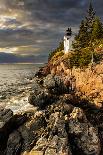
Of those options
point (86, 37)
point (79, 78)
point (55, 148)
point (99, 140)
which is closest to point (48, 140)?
point (55, 148)

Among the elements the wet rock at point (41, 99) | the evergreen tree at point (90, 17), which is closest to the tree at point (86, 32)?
the evergreen tree at point (90, 17)

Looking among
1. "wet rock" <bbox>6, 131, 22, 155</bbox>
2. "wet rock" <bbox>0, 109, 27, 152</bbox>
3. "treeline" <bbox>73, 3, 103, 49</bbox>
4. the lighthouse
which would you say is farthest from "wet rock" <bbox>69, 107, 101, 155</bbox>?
the lighthouse

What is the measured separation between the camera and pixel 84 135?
34.3 m

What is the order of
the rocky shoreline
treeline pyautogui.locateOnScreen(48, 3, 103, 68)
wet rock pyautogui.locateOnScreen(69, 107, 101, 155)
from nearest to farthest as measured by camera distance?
1. the rocky shoreline
2. wet rock pyautogui.locateOnScreen(69, 107, 101, 155)
3. treeline pyautogui.locateOnScreen(48, 3, 103, 68)

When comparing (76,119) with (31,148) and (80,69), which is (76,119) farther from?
(80,69)

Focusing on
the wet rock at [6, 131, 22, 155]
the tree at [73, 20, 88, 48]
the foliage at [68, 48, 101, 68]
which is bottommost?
the wet rock at [6, 131, 22, 155]

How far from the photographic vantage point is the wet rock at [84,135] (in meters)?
33.0

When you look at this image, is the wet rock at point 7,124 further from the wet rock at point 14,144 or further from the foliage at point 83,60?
the foliage at point 83,60

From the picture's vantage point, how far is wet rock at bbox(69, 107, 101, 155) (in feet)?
108

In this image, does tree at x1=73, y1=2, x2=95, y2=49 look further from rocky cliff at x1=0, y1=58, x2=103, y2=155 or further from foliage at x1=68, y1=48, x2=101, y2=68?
rocky cliff at x1=0, y1=58, x2=103, y2=155

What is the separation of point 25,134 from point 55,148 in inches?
197

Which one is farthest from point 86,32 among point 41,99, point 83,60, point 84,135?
point 84,135

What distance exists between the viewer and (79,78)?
62.1 meters

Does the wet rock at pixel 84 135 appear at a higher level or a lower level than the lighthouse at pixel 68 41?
lower
